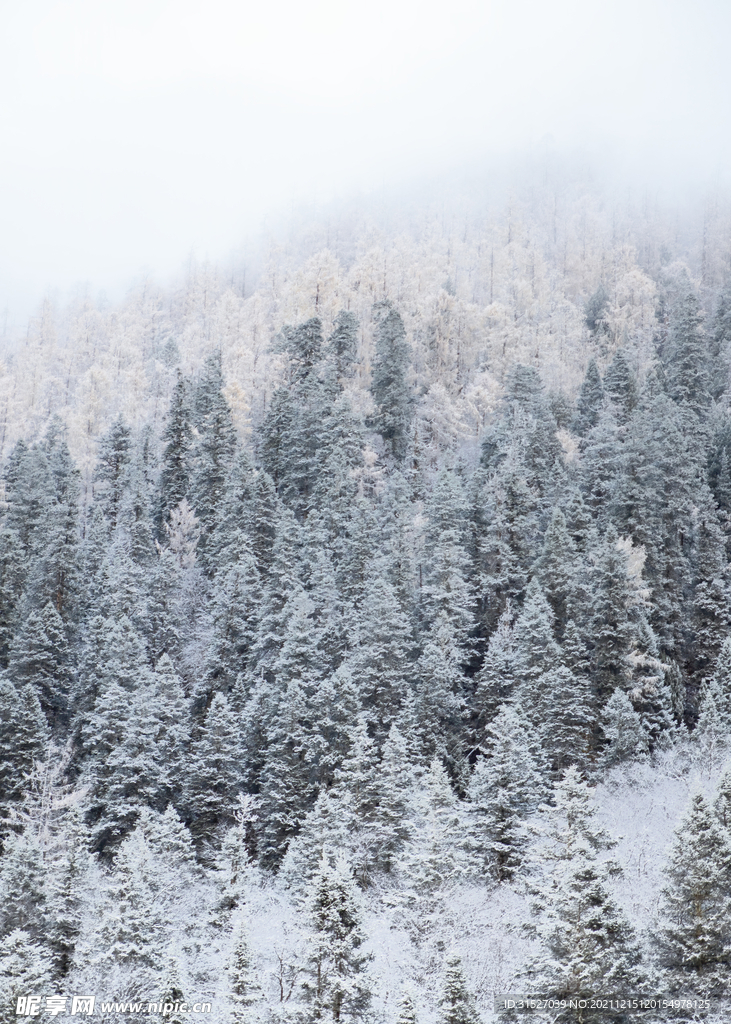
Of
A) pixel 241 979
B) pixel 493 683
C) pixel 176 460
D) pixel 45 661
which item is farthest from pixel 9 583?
pixel 241 979

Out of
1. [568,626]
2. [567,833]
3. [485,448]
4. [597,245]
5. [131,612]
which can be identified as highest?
[597,245]

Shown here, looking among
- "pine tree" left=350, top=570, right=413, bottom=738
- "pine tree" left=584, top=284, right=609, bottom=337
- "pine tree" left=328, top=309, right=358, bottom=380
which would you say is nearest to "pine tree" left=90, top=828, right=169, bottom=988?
"pine tree" left=350, top=570, right=413, bottom=738

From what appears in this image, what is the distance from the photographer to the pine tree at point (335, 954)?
2475 centimetres

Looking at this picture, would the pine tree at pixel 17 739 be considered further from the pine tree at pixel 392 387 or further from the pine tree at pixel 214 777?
the pine tree at pixel 392 387

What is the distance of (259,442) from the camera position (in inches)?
2911

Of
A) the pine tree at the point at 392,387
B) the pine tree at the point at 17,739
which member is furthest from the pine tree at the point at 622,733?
the pine tree at the point at 392,387

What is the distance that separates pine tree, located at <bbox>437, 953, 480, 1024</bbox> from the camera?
21.7 meters

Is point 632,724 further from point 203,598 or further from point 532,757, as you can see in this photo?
point 203,598

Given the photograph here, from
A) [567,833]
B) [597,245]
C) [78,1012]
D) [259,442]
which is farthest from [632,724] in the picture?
[597,245]

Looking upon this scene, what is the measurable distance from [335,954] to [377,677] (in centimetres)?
2140

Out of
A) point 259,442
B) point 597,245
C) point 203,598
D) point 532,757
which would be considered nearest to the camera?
point 532,757

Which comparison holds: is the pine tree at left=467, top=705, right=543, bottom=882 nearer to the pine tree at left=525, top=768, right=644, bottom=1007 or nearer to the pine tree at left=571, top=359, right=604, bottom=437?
the pine tree at left=525, top=768, right=644, bottom=1007

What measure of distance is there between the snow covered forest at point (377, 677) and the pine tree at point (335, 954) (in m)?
0.09

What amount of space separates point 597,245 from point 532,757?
96623 mm
